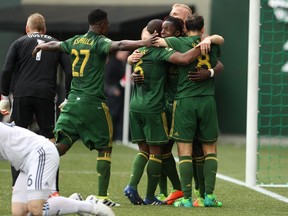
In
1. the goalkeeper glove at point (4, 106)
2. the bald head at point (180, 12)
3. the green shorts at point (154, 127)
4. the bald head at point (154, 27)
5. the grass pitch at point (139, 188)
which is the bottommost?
the grass pitch at point (139, 188)

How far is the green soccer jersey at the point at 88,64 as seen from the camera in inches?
403

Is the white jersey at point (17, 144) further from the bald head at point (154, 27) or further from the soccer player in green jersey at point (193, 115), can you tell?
the bald head at point (154, 27)

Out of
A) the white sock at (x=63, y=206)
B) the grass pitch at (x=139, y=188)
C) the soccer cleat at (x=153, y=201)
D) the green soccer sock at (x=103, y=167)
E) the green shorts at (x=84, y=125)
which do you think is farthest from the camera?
the soccer cleat at (x=153, y=201)

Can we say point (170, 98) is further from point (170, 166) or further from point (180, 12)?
point (180, 12)

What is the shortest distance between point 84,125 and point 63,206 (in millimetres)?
1890

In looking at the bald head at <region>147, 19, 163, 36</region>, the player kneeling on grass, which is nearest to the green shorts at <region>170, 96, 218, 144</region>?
the bald head at <region>147, 19, 163, 36</region>

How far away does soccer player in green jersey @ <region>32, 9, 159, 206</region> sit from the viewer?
10203mm

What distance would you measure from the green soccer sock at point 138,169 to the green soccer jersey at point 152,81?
0.52m

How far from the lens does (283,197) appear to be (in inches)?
465

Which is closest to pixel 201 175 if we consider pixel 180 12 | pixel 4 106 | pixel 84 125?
pixel 84 125

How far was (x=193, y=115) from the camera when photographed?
10.5m

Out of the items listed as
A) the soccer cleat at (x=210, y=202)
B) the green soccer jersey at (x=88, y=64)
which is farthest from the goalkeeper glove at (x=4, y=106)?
the soccer cleat at (x=210, y=202)

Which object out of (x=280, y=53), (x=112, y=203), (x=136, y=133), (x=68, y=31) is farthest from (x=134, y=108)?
(x=68, y=31)

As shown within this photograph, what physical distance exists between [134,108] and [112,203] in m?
1.05
